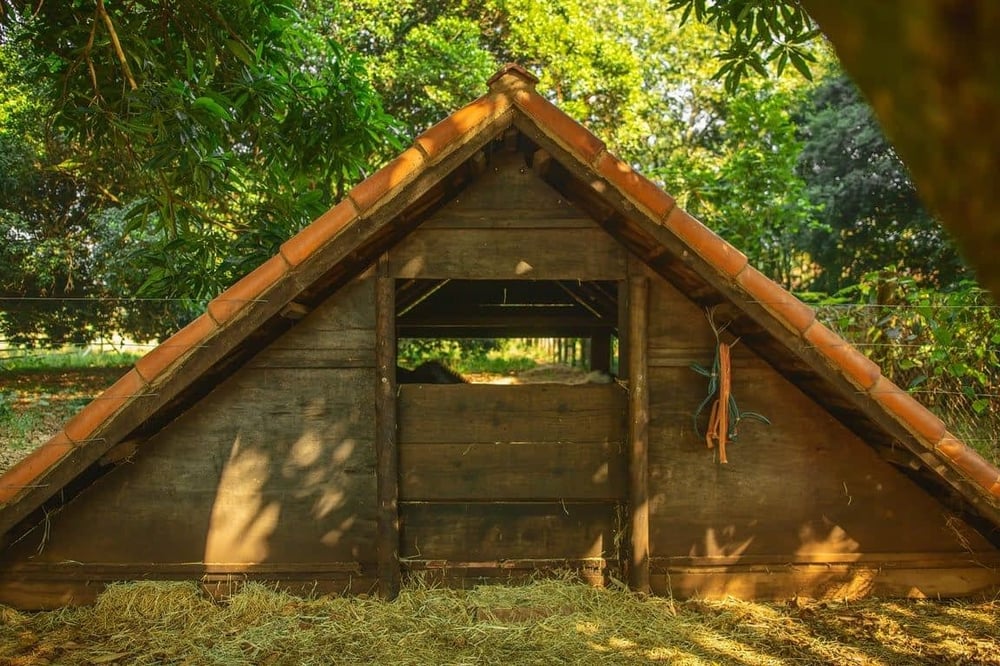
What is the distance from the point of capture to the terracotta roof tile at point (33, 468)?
11.5 ft

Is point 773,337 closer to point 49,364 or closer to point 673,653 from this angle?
point 673,653

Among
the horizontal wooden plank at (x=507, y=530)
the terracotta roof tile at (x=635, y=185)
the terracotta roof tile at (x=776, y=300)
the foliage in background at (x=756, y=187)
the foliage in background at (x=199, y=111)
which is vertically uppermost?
the foliage in background at (x=756, y=187)

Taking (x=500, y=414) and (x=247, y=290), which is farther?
(x=500, y=414)

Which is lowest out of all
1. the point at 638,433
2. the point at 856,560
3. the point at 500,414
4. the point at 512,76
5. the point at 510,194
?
the point at 856,560

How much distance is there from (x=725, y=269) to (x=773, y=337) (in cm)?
50

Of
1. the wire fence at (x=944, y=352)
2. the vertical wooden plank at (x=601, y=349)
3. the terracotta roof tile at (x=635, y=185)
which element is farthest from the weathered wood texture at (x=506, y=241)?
the wire fence at (x=944, y=352)

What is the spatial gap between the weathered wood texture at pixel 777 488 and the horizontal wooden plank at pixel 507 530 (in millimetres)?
320

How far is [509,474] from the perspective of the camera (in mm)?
4027

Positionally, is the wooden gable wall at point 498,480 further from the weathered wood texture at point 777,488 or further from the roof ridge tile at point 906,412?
the roof ridge tile at point 906,412

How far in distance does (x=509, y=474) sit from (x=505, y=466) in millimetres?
49

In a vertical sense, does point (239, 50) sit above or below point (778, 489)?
above

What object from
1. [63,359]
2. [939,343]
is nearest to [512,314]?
[939,343]

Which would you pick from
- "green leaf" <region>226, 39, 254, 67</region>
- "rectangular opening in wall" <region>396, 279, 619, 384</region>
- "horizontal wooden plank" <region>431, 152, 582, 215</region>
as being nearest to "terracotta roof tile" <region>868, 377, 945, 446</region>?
"horizontal wooden plank" <region>431, 152, 582, 215</region>

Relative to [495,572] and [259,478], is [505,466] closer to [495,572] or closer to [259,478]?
[495,572]
